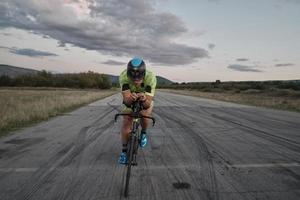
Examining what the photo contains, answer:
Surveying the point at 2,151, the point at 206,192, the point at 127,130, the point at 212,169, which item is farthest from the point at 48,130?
the point at 206,192

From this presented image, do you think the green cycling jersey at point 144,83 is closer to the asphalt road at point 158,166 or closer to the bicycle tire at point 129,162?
the bicycle tire at point 129,162

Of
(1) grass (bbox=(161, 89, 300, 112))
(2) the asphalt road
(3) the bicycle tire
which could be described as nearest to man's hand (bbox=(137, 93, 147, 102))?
(3) the bicycle tire

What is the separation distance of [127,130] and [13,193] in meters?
2.03

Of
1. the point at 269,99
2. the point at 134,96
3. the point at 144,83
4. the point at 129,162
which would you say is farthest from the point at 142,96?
the point at 269,99

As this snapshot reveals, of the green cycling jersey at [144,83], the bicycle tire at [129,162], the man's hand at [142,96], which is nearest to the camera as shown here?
the bicycle tire at [129,162]

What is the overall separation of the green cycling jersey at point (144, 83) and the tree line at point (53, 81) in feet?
362

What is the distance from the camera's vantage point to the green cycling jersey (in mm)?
4852

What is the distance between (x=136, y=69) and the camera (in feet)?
14.9

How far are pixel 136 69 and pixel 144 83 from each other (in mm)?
508

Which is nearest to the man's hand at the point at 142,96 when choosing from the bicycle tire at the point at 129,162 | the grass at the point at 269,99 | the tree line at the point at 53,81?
the bicycle tire at the point at 129,162

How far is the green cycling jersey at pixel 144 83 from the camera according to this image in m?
4.85

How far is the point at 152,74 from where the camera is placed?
16.6 ft

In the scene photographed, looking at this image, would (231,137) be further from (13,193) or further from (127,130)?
(13,193)

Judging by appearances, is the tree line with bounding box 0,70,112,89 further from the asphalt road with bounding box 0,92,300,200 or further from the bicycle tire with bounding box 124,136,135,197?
the bicycle tire with bounding box 124,136,135,197
